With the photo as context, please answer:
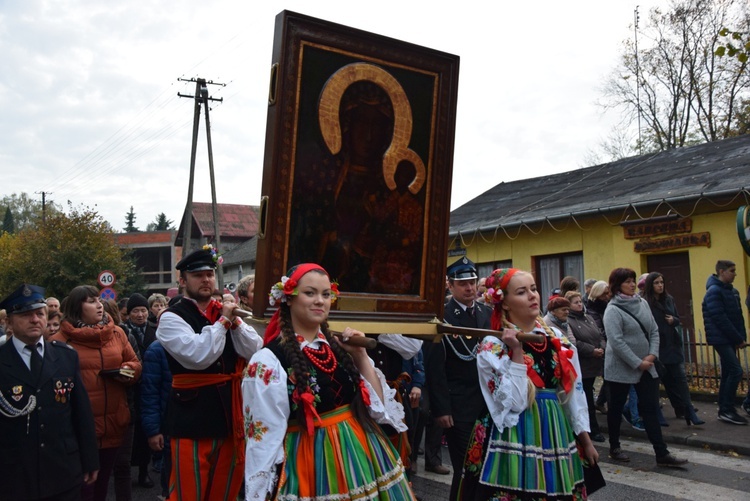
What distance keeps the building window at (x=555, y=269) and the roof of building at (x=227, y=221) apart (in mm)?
31828

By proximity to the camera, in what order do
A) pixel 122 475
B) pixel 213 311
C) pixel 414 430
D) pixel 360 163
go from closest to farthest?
pixel 360 163 < pixel 213 311 < pixel 122 475 < pixel 414 430

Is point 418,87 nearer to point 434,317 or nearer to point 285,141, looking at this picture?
point 285,141

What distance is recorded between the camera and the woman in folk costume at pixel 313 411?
312 centimetres

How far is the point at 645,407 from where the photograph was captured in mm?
7395

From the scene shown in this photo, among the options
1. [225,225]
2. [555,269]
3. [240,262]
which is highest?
[225,225]

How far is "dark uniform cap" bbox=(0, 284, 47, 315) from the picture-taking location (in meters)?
4.37

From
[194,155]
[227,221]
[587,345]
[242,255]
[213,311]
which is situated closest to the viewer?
[213,311]

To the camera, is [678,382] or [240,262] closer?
[678,382]

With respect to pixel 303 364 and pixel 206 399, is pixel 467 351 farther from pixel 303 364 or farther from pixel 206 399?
pixel 303 364

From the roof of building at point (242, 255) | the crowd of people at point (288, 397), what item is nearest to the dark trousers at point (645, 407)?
the crowd of people at point (288, 397)

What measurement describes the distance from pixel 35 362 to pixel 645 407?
583 cm

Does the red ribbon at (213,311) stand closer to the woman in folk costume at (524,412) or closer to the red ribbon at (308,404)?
the red ribbon at (308,404)

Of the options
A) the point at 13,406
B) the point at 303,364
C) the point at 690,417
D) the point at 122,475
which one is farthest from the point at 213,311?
the point at 690,417

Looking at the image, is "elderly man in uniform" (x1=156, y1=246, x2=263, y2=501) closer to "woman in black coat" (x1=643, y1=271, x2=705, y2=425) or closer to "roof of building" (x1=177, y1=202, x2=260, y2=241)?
"woman in black coat" (x1=643, y1=271, x2=705, y2=425)
